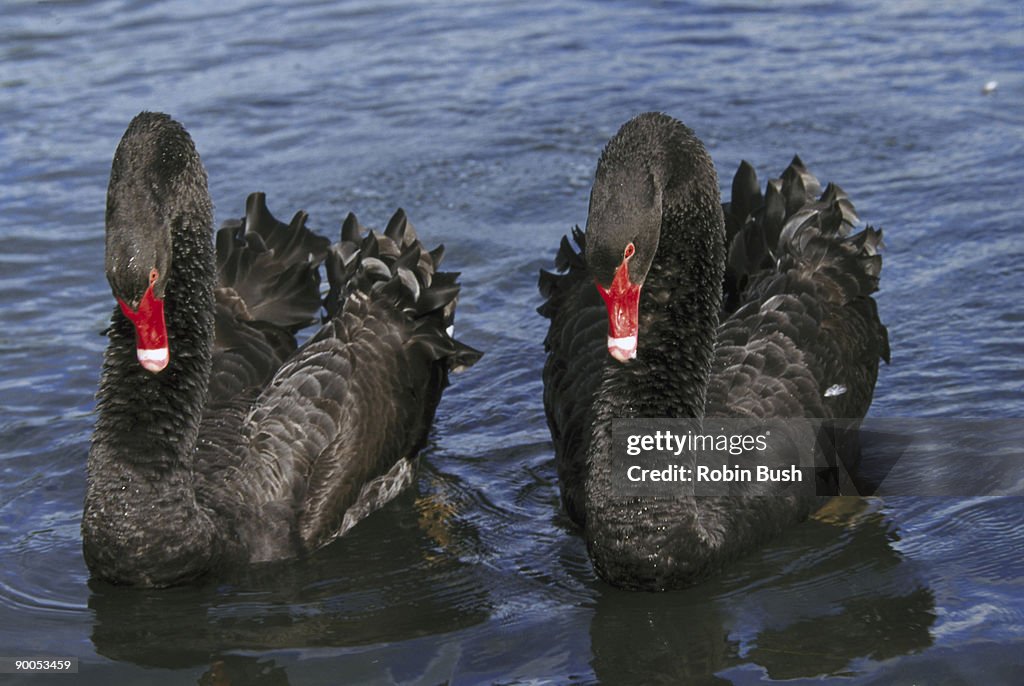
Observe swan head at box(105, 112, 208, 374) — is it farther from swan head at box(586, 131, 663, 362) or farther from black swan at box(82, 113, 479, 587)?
swan head at box(586, 131, 663, 362)

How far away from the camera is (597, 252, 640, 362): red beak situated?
17.6ft

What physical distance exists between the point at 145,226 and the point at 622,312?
176 centimetres

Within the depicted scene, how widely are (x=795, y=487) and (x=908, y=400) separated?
130 cm

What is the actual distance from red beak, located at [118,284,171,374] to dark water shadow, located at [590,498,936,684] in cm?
188

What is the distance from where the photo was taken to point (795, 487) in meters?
6.17

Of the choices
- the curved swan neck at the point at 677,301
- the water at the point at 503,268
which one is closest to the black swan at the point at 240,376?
the water at the point at 503,268

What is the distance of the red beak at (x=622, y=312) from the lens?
5363 millimetres

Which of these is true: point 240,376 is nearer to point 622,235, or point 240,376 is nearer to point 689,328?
point 689,328

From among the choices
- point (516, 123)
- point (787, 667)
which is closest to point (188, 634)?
point (787, 667)

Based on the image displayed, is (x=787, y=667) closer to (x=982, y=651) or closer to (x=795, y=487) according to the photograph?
(x=982, y=651)

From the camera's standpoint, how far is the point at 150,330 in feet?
18.2

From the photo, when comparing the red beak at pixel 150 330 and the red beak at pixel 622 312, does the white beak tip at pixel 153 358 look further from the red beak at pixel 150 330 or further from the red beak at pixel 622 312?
the red beak at pixel 622 312

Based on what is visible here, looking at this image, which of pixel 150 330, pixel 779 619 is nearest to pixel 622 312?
pixel 779 619

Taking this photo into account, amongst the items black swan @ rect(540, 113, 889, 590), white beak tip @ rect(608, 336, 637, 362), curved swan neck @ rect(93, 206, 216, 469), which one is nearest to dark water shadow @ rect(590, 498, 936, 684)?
black swan @ rect(540, 113, 889, 590)
